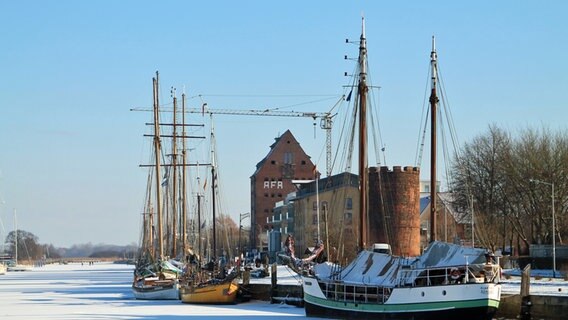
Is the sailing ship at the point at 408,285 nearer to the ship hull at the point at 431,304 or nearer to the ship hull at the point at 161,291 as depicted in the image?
the ship hull at the point at 431,304

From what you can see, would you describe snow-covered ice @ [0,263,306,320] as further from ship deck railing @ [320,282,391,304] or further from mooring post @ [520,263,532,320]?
mooring post @ [520,263,532,320]

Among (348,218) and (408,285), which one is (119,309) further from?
(348,218)

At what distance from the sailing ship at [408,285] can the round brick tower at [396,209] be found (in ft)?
136

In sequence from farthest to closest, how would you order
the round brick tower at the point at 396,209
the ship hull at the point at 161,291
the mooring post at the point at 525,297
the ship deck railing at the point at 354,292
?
the round brick tower at the point at 396,209
the ship hull at the point at 161,291
the ship deck railing at the point at 354,292
the mooring post at the point at 525,297

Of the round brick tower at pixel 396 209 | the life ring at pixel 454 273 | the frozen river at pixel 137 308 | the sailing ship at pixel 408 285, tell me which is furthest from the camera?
the round brick tower at pixel 396 209

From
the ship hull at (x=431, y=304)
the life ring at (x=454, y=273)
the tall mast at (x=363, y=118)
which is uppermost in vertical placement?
the tall mast at (x=363, y=118)

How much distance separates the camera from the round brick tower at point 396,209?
102 metres

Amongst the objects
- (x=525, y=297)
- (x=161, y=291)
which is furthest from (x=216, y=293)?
(x=525, y=297)

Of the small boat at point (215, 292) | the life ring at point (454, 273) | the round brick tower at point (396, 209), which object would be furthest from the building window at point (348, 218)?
the life ring at point (454, 273)

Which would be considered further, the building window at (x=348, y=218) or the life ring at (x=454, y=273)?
the building window at (x=348, y=218)

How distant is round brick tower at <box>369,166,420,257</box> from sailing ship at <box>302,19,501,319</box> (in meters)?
41.6

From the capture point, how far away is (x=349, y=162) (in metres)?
64.7

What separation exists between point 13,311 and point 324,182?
3408 inches

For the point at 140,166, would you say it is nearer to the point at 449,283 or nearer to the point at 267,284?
the point at 267,284
